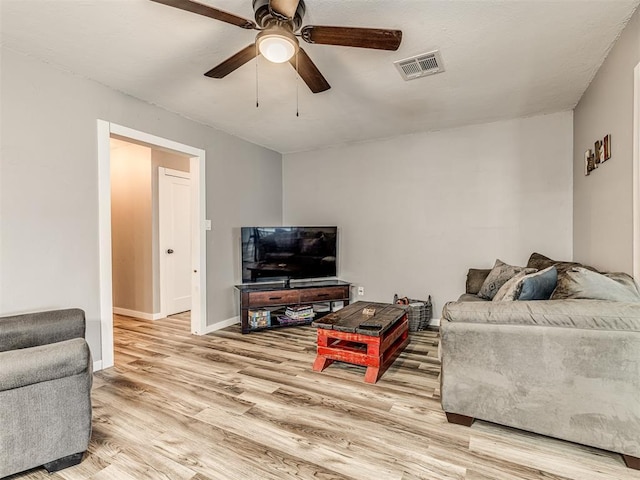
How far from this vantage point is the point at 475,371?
6.05 feet

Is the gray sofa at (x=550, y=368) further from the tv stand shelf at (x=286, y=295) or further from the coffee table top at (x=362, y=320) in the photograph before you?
the tv stand shelf at (x=286, y=295)

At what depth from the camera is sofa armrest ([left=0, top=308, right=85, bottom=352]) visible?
1849 millimetres

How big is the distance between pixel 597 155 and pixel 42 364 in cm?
389

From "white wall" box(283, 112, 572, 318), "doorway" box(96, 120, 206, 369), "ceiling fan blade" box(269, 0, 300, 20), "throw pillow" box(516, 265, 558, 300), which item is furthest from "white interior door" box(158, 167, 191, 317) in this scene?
"throw pillow" box(516, 265, 558, 300)

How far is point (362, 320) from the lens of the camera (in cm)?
280

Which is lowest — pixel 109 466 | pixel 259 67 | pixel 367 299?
pixel 109 466

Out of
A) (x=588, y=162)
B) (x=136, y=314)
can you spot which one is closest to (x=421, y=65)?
(x=588, y=162)

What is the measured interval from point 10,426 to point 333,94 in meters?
3.11

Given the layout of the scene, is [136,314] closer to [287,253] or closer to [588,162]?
[287,253]

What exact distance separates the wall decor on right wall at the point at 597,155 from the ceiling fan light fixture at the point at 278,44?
232cm

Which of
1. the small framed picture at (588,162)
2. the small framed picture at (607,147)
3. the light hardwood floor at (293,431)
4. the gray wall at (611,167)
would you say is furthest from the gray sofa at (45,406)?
the small framed picture at (588,162)

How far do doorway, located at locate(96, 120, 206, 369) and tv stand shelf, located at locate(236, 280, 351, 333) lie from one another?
1.62 feet

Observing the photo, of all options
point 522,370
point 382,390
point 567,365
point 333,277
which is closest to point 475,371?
point 522,370

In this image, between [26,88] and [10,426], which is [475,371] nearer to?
[10,426]
